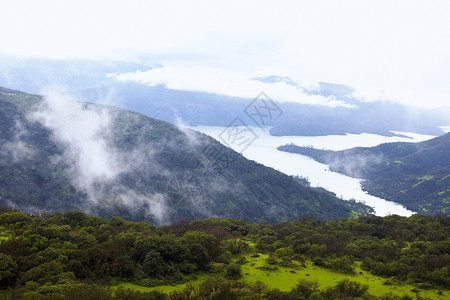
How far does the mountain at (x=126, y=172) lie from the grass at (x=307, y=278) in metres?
89.8

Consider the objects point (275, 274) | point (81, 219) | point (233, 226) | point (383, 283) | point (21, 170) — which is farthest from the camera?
point (21, 170)

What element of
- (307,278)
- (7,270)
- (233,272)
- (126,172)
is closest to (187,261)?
(233,272)

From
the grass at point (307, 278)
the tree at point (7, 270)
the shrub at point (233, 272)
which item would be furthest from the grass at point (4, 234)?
the shrub at point (233, 272)

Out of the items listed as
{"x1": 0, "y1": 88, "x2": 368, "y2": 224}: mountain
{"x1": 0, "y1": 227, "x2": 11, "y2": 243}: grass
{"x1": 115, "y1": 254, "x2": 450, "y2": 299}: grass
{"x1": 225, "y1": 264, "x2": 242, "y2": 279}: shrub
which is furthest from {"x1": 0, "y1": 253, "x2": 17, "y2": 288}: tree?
{"x1": 0, "y1": 88, "x2": 368, "y2": 224}: mountain

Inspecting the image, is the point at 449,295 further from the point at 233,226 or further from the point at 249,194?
the point at 249,194

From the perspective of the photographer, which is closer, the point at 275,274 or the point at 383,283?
the point at 383,283

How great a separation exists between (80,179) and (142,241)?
109m

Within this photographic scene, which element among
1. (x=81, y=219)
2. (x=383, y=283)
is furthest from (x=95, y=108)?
(x=383, y=283)

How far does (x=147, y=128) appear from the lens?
7372 inches

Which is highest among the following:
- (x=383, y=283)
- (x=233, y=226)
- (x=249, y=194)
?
(x=383, y=283)

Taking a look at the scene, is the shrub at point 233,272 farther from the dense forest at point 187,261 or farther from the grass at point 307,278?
the grass at point 307,278

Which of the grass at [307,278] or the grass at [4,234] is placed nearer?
the grass at [307,278]

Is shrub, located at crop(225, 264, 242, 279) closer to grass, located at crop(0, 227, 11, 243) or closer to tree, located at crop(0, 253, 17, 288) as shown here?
tree, located at crop(0, 253, 17, 288)

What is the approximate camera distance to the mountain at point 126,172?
113250mm
